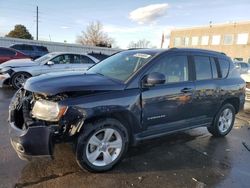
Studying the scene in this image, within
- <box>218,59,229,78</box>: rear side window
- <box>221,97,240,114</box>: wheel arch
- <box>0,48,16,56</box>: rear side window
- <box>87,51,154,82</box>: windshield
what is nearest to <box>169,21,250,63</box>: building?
<box>0,48,16,56</box>: rear side window

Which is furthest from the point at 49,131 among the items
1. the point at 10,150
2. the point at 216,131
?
the point at 216,131

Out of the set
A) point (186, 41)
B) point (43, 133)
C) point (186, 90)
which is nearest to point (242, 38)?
point (186, 41)

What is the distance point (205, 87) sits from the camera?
5383 millimetres

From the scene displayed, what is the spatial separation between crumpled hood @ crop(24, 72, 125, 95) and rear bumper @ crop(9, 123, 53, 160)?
50cm

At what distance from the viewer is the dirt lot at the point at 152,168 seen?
3.83 metres

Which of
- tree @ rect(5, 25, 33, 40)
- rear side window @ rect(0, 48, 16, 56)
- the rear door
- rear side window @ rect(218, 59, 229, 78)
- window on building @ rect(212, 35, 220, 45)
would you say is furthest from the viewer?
window on building @ rect(212, 35, 220, 45)

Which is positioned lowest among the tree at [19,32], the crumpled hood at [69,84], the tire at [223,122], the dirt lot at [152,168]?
the dirt lot at [152,168]

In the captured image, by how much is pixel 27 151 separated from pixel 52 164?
74cm

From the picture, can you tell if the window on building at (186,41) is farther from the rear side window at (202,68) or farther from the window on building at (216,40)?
the rear side window at (202,68)

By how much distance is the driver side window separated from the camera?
Result: 4728 millimetres

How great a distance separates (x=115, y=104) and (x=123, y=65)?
1044 mm

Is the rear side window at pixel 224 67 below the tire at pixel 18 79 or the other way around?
the other way around

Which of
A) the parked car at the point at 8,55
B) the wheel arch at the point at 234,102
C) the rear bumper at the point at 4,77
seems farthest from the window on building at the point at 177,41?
the wheel arch at the point at 234,102

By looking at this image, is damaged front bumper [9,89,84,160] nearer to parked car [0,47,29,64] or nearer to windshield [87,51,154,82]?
windshield [87,51,154,82]
